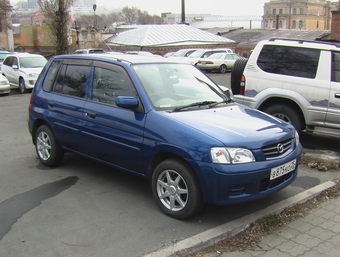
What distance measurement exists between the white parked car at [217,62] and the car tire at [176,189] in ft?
75.1

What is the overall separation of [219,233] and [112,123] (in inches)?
74.2

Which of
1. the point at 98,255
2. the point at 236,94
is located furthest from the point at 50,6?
the point at 98,255

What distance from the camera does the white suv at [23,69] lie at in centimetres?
1667

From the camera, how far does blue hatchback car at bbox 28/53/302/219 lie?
3.96 metres

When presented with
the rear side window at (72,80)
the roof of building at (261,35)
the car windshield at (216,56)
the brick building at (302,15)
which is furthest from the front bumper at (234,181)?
the brick building at (302,15)

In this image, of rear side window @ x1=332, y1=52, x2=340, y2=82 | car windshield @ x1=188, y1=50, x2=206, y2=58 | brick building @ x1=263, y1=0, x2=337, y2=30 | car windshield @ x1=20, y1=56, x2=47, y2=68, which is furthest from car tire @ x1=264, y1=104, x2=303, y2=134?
brick building @ x1=263, y1=0, x2=337, y2=30

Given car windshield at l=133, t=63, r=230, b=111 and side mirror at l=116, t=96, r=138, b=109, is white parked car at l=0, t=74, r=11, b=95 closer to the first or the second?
car windshield at l=133, t=63, r=230, b=111

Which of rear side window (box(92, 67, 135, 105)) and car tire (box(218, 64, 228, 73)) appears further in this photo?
car tire (box(218, 64, 228, 73))

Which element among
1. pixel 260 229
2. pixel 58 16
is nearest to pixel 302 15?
pixel 58 16

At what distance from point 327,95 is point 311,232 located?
342 centimetres

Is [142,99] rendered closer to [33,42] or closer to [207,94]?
[207,94]

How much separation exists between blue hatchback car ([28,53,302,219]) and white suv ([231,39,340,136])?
7.11 ft

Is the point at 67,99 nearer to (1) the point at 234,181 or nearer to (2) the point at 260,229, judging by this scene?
(1) the point at 234,181

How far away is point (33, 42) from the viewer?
47.0 meters
